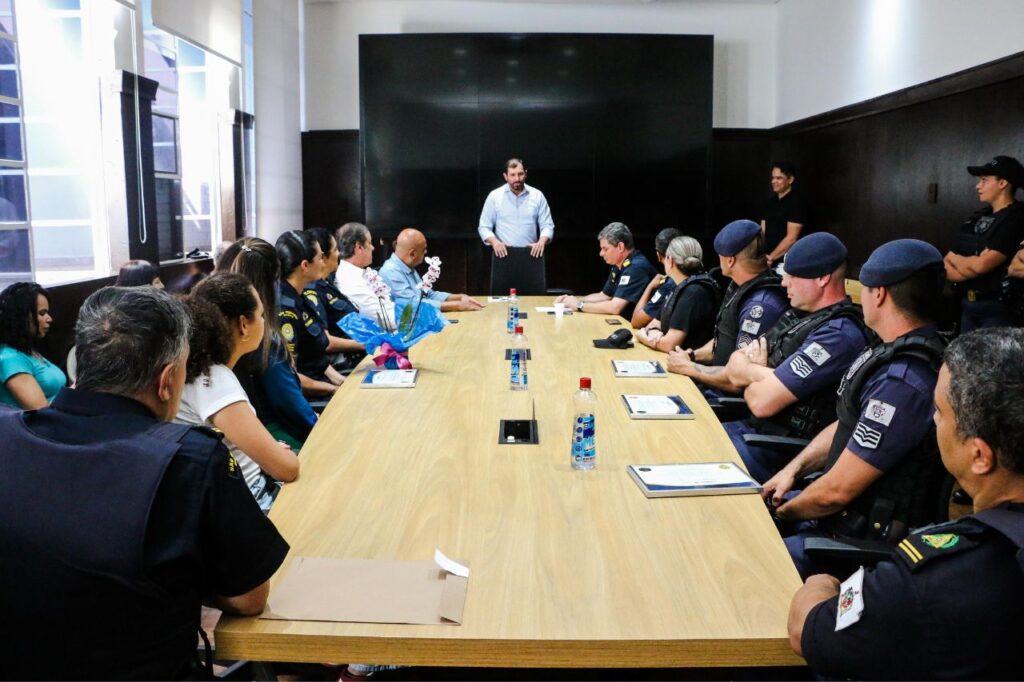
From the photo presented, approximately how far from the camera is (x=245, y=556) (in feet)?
4.48

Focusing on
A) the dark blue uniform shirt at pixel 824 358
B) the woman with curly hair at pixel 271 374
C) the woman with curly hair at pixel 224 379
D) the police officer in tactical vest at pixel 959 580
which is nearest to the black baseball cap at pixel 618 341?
the dark blue uniform shirt at pixel 824 358

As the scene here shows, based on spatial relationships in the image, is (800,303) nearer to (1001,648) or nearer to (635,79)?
(1001,648)

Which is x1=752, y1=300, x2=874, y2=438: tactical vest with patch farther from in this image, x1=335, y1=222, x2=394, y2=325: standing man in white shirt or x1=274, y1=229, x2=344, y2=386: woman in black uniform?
x1=335, y1=222, x2=394, y2=325: standing man in white shirt

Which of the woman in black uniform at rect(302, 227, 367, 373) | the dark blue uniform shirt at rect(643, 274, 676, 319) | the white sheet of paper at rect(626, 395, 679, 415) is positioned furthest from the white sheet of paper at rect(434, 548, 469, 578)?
the dark blue uniform shirt at rect(643, 274, 676, 319)

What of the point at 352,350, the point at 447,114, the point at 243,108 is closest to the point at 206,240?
the point at 243,108

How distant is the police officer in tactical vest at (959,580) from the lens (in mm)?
1185

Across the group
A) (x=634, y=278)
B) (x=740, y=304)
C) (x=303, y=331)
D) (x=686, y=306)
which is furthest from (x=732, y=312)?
(x=303, y=331)

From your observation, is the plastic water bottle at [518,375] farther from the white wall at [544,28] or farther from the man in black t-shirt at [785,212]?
the white wall at [544,28]

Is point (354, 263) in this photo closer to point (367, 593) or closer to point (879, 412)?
point (879, 412)

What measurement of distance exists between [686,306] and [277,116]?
5.53 meters

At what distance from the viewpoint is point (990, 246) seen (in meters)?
4.52

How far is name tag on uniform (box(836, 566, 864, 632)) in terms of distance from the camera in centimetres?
131

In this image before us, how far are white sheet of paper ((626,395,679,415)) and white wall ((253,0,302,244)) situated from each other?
5761mm

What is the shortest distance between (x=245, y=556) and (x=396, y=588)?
322mm
